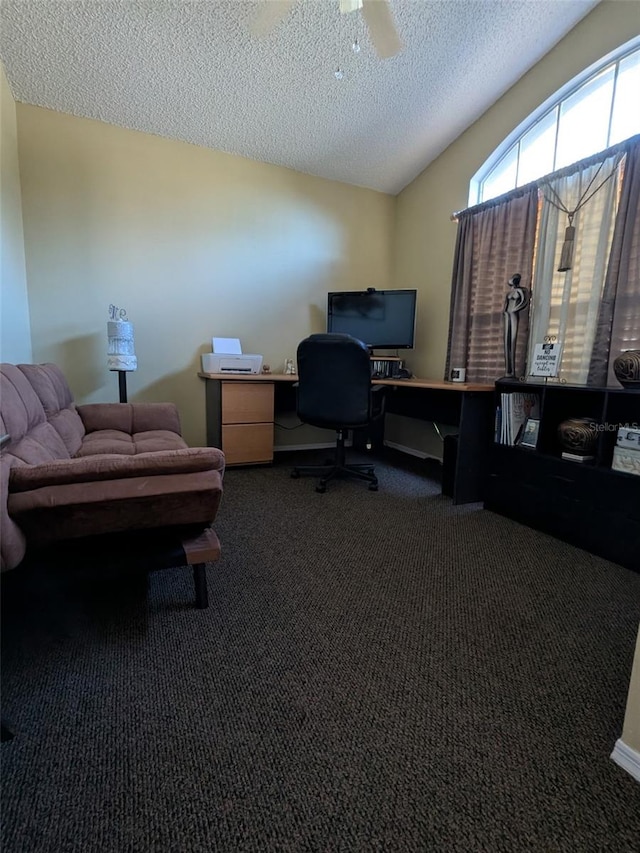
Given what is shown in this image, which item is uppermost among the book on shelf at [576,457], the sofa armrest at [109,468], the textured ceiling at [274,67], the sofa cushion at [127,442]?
the textured ceiling at [274,67]

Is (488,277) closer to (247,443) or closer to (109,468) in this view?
(247,443)

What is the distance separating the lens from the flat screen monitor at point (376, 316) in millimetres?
3391

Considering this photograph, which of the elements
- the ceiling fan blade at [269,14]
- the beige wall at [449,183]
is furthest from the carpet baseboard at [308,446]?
the ceiling fan blade at [269,14]

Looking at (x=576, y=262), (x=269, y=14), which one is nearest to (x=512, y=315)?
(x=576, y=262)

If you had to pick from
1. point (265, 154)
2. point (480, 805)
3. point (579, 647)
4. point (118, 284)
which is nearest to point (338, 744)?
point (480, 805)

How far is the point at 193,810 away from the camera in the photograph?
75cm

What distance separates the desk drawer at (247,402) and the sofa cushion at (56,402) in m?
1.00

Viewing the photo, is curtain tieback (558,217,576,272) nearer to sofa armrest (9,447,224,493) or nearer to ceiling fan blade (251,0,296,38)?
ceiling fan blade (251,0,296,38)

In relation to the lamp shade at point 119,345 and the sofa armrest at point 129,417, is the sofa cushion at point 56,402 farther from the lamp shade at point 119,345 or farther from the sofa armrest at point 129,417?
the lamp shade at point 119,345

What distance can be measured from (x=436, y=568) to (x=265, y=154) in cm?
352

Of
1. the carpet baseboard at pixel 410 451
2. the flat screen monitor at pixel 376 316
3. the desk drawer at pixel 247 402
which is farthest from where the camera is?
the carpet baseboard at pixel 410 451

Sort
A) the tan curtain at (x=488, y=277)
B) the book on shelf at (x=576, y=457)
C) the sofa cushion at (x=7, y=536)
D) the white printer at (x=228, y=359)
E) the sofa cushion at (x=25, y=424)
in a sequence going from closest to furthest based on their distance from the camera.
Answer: the sofa cushion at (x=7, y=536) < the sofa cushion at (x=25, y=424) < the book on shelf at (x=576, y=457) < the tan curtain at (x=488, y=277) < the white printer at (x=228, y=359)

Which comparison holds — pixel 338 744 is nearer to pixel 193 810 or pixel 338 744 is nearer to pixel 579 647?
pixel 193 810

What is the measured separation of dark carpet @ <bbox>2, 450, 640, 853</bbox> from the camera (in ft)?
2.41
